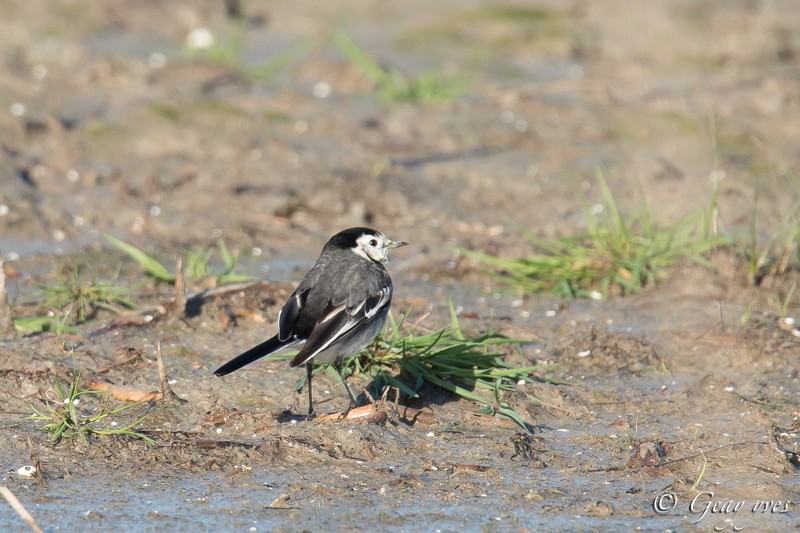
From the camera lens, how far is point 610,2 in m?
13.6

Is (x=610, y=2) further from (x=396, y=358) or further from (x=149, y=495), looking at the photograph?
(x=149, y=495)

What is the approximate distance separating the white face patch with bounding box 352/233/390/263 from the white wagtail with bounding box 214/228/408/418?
0.35 ft

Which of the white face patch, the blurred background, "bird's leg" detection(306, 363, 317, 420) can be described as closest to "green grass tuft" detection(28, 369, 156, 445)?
"bird's leg" detection(306, 363, 317, 420)

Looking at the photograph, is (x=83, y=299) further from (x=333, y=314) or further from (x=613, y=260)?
(x=613, y=260)

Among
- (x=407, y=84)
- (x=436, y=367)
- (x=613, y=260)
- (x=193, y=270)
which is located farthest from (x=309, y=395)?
(x=407, y=84)

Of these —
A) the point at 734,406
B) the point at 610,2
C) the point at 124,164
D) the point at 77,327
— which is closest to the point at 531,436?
the point at 734,406

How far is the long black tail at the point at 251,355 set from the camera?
536 centimetres

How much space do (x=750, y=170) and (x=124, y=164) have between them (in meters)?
5.19

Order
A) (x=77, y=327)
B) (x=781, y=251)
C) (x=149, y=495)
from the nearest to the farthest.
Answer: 1. (x=149, y=495)
2. (x=77, y=327)
3. (x=781, y=251)

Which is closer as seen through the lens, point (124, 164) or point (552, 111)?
point (124, 164)

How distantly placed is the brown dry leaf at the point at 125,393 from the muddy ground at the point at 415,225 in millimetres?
71

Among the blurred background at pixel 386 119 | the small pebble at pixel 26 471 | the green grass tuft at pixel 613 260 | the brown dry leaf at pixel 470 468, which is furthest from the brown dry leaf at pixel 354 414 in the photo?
the blurred background at pixel 386 119

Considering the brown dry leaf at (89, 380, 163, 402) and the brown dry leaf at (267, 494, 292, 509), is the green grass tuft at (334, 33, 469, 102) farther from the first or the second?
the brown dry leaf at (267, 494, 292, 509)

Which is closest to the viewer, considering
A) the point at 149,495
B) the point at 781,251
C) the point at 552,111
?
the point at 149,495
